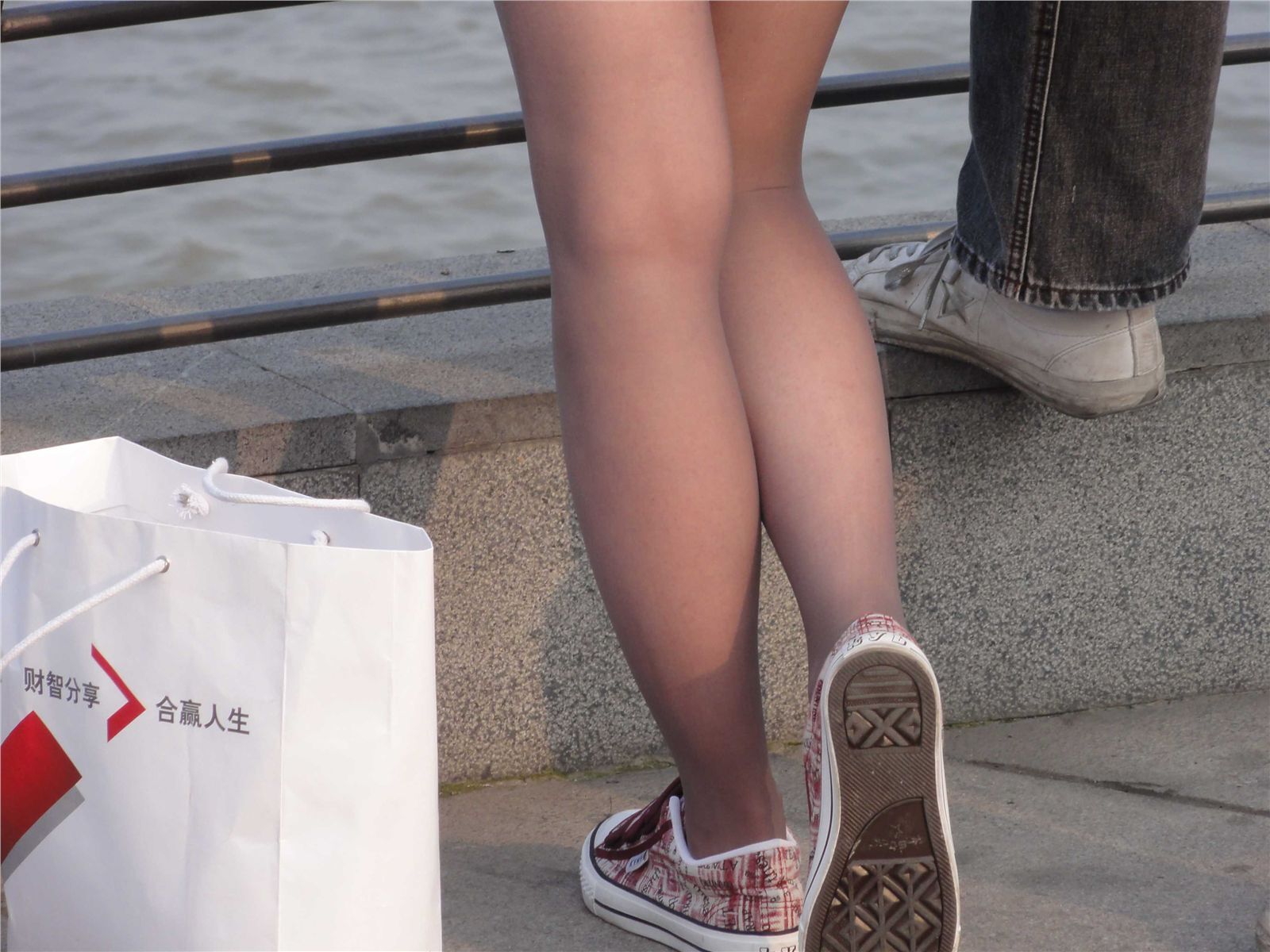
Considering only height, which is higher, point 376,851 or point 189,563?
point 189,563

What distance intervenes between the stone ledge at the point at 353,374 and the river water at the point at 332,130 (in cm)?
262

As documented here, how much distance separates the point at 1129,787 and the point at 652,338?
3.57 feet

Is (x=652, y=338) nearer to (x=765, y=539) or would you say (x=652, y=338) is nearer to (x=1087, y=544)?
(x=765, y=539)

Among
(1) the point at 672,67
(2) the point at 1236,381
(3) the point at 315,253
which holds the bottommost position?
(3) the point at 315,253

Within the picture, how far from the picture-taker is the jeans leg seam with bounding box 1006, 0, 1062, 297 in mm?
1614

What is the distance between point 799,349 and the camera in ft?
4.81

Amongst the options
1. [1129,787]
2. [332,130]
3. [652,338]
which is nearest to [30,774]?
[652,338]

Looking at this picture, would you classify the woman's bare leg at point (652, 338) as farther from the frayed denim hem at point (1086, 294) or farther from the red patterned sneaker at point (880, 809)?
the frayed denim hem at point (1086, 294)

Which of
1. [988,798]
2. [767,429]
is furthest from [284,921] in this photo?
[988,798]

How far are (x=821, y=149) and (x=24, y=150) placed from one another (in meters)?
2.87

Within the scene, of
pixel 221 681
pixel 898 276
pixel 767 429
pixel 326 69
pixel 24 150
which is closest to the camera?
pixel 221 681

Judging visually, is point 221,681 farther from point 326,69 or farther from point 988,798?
point 326,69

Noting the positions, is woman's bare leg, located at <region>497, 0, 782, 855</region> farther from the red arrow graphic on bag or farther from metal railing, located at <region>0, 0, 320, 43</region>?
metal railing, located at <region>0, 0, 320, 43</region>

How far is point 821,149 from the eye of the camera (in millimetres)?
5180
